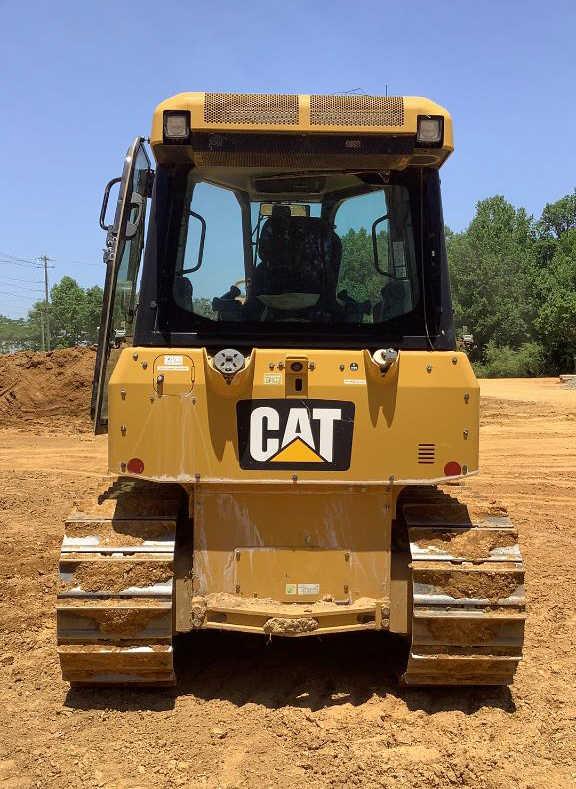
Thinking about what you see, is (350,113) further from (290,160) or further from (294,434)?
(294,434)

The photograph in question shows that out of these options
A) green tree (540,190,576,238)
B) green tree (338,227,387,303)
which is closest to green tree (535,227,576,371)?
green tree (540,190,576,238)

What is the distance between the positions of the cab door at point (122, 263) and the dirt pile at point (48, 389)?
44.9 ft

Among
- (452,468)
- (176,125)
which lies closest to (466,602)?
(452,468)

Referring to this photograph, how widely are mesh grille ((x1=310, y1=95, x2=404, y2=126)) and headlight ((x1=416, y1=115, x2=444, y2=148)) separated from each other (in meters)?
0.10

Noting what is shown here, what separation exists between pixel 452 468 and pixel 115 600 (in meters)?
1.79

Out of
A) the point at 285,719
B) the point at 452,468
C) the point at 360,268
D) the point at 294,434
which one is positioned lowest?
the point at 285,719

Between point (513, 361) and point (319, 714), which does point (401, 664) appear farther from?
point (513, 361)

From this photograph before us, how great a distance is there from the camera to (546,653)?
514cm

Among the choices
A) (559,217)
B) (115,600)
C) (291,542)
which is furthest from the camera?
(559,217)

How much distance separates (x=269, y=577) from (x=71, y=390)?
16.5 m

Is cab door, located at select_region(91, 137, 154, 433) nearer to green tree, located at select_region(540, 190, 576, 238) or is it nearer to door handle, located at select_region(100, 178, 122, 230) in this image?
door handle, located at select_region(100, 178, 122, 230)

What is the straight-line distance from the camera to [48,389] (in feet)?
65.1

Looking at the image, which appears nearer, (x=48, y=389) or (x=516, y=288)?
(x=48, y=389)

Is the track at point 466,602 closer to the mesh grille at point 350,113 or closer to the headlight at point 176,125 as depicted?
the mesh grille at point 350,113
